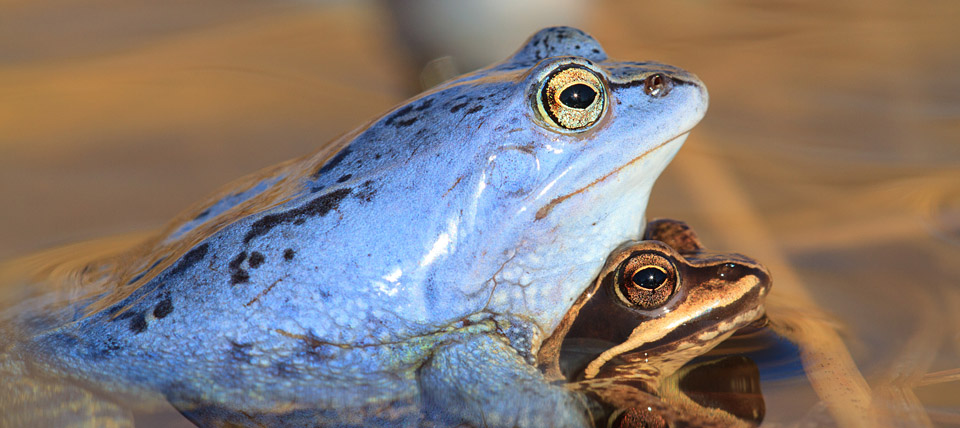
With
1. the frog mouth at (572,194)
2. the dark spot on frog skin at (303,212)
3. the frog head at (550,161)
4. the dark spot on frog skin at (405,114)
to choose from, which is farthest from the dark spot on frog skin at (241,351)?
the frog mouth at (572,194)

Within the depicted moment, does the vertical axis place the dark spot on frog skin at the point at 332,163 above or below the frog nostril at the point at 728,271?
above

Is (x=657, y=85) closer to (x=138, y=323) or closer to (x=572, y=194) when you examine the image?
(x=572, y=194)

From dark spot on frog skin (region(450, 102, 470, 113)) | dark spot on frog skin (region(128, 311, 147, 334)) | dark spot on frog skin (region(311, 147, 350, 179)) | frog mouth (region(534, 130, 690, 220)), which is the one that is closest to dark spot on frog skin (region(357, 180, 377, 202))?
dark spot on frog skin (region(311, 147, 350, 179))

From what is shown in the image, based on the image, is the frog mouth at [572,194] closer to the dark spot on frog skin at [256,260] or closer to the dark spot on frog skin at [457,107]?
the dark spot on frog skin at [457,107]

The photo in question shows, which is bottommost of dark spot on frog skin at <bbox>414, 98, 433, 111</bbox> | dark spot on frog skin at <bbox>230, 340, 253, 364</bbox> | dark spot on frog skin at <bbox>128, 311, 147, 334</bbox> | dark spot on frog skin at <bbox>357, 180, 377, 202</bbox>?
dark spot on frog skin at <bbox>230, 340, 253, 364</bbox>

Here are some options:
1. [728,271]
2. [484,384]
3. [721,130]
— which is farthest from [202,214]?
[721,130]

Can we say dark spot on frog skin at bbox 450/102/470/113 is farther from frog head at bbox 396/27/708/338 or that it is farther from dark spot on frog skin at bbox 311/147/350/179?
dark spot on frog skin at bbox 311/147/350/179
